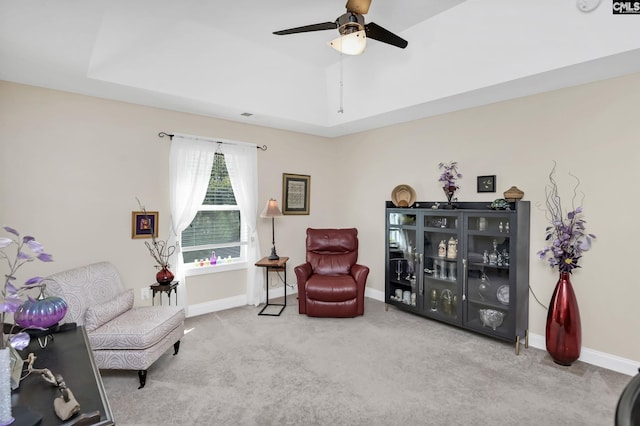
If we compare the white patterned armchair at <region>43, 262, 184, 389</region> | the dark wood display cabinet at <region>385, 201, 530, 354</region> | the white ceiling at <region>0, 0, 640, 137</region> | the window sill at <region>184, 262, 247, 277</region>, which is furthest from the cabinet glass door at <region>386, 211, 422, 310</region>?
the white patterned armchair at <region>43, 262, 184, 389</region>

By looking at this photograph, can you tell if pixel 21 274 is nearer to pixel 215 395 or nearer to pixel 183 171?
pixel 183 171

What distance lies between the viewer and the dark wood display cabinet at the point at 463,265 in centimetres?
318

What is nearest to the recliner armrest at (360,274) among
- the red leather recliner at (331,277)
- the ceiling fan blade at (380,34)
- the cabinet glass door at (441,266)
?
the red leather recliner at (331,277)

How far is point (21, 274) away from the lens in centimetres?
306

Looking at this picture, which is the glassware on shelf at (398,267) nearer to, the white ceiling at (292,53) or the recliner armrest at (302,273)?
the recliner armrest at (302,273)

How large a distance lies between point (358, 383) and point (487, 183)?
8.31 ft

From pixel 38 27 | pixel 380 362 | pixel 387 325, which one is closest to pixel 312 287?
pixel 387 325

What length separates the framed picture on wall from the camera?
16.1ft

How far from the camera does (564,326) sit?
284 cm

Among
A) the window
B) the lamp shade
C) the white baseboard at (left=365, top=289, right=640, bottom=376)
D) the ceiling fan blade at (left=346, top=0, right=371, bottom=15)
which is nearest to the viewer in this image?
the ceiling fan blade at (left=346, top=0, right=371, bottom=15)

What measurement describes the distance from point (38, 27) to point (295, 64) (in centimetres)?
244

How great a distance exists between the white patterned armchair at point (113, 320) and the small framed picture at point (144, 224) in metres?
0.71

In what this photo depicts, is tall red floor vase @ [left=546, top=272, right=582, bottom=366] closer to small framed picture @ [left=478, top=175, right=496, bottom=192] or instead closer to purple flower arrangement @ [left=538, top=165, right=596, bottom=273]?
purple flower arrangement @ [left=538, top=165, right=596, bottom=273]

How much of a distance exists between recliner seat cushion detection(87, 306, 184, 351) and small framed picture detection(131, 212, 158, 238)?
3.56ft
